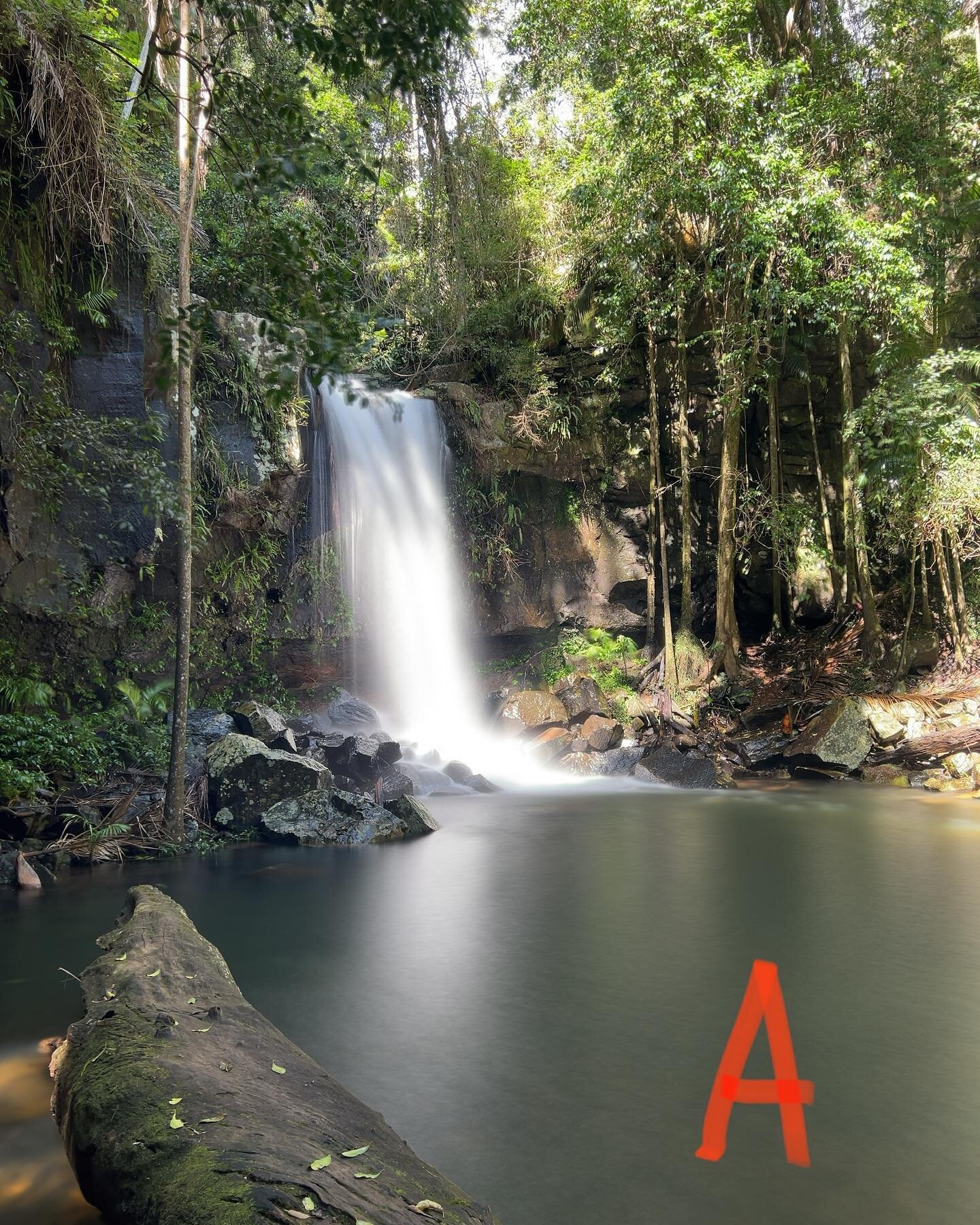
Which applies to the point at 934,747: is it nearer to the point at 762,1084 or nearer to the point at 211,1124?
the point at 762,1084

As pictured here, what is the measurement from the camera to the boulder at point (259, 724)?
9.45 metres

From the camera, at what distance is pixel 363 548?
538 inches

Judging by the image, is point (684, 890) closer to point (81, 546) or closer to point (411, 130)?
point (411, 130)

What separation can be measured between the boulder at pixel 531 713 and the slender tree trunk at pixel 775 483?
4215mm

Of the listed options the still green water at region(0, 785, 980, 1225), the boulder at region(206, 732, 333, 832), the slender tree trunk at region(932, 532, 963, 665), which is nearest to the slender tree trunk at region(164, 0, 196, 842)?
the boulder at region(206, 732, 333, 832)

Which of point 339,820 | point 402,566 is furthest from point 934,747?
point 402,566

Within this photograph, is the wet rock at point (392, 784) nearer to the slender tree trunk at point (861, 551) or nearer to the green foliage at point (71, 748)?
the green foliage at point (71, 748)

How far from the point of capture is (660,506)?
14789 millimetres

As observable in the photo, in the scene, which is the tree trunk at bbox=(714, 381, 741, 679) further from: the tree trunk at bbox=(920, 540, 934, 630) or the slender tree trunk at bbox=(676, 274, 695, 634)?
the tree trunk at bbox=(920, 540, 934, 630)

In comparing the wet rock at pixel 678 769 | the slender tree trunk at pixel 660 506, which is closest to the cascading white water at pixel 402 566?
the wet rock at pixel 678 769

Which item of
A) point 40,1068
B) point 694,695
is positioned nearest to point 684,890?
point 40,1068

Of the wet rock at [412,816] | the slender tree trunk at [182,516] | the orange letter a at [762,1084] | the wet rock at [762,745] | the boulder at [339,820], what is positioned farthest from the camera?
the wet rock at [762,745]

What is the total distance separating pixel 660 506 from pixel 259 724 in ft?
26.9

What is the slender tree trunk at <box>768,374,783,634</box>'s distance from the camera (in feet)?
44.8
